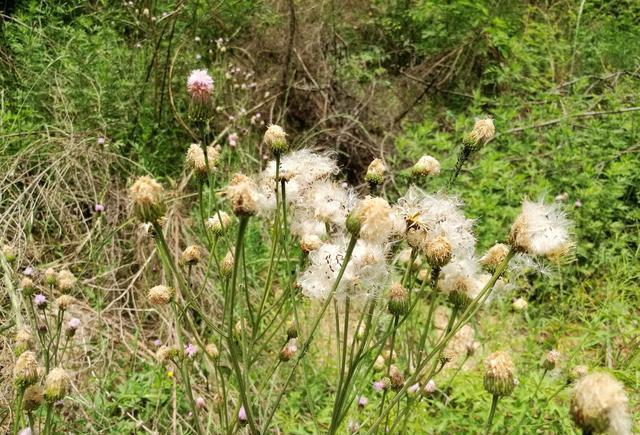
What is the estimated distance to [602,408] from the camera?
83cm

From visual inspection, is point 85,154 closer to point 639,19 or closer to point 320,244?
point 320,244

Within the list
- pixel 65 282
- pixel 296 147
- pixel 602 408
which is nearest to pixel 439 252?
pixel 602 408

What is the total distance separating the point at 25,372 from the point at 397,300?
916mm

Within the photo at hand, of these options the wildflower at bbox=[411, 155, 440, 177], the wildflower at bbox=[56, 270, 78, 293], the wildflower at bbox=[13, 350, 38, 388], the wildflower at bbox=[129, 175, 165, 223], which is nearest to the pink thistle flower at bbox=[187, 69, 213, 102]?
the wildflower at bbox=[129, 175, 165, 223]

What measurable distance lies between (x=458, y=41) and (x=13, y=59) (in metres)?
4.18

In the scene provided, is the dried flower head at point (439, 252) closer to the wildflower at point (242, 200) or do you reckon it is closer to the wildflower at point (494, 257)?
the wildflower at point (494, 257)

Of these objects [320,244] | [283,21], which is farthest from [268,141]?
[283,21]

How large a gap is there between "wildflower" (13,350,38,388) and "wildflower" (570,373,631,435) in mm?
1182

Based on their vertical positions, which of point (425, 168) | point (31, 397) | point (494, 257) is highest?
point (425, 168)

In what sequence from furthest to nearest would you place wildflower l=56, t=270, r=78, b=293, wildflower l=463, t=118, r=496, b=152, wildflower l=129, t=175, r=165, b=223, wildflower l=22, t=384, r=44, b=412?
wildflower l=56, t=270, r=78, b=293 < wildflower l=463, t=118, r=496, b=152 < wildflower l=22, t=384, r=44, b=412 < wildflower l=129, t=175, r=165, b=223

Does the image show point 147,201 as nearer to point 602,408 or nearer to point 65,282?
point 602,408

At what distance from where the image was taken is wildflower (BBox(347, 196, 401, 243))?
1071 mm

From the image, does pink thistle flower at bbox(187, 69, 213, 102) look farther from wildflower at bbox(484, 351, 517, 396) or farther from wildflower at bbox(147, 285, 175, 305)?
wildflower at bbox(484, 351, 517, 396)

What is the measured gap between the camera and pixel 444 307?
11.2 ft
